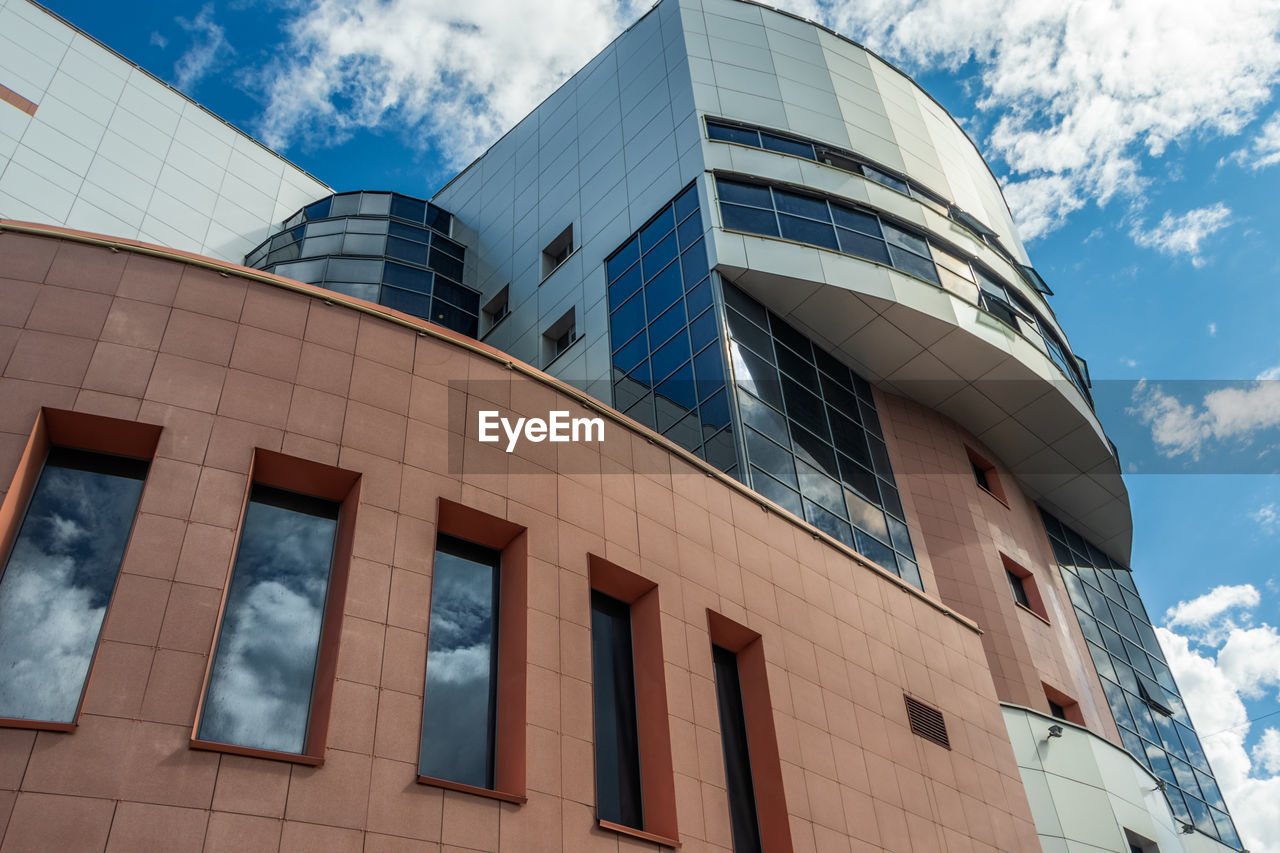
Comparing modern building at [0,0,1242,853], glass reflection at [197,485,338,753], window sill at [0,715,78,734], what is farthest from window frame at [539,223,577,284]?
window sill at [0,715,78,734]

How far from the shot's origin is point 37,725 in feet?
30.0

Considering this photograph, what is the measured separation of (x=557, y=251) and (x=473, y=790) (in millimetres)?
23882

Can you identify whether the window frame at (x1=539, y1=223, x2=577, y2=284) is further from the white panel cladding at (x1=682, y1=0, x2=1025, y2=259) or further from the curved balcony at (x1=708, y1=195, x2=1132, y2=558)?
the curved balcony at (x1=708, y1=195, x2=1132, y2=558)

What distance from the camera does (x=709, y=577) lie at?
15.9m

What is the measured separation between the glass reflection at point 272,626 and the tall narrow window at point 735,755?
6.17 meters

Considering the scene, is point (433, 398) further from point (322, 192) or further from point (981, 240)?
point (322, 192)

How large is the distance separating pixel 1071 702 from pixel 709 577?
15188 mm

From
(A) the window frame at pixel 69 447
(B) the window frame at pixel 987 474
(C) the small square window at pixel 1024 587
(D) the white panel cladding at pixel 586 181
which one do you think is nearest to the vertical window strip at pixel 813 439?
(B) the window frame at pixel 987 474

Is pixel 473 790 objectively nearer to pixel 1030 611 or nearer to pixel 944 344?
pixel 944 344

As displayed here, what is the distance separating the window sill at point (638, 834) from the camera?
39.5 feet

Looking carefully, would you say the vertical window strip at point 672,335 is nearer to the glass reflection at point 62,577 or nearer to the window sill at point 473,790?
the window sill at point 473,790

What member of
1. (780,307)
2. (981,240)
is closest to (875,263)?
(780,307)

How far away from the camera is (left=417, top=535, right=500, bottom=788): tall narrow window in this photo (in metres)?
11.9

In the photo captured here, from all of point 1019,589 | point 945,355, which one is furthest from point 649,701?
point 1019,589
